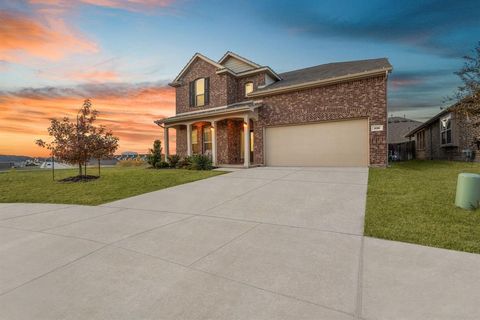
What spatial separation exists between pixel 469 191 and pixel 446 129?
57.9 feet

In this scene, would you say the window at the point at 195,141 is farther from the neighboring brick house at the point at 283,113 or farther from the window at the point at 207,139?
the window at the point at 207,139

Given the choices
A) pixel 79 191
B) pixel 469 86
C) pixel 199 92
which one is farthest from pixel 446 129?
pixel 79 191

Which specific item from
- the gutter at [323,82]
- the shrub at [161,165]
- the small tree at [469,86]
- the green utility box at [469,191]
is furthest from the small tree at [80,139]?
the small tree at [469,86]

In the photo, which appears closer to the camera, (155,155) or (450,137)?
(155,155)

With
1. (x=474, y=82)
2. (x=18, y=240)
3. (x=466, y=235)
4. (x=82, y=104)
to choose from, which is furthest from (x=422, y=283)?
(x=82, y=104)

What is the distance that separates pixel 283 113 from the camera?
13906mm

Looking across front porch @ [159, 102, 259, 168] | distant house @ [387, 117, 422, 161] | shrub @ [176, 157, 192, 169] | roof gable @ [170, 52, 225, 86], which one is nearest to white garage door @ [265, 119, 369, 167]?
front porch @ [159, 102, 259, 168]

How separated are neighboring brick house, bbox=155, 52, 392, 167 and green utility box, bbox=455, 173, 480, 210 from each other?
7.16 m

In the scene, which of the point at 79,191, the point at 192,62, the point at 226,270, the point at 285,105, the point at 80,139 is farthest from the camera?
the point at 192,62

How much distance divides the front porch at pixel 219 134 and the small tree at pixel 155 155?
2.74 ft

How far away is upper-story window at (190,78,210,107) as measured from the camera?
17188 mm

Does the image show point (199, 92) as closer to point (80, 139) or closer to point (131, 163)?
point (80, 139)

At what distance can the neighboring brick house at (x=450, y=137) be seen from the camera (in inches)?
570

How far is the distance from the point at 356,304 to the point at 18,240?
5.14 m
